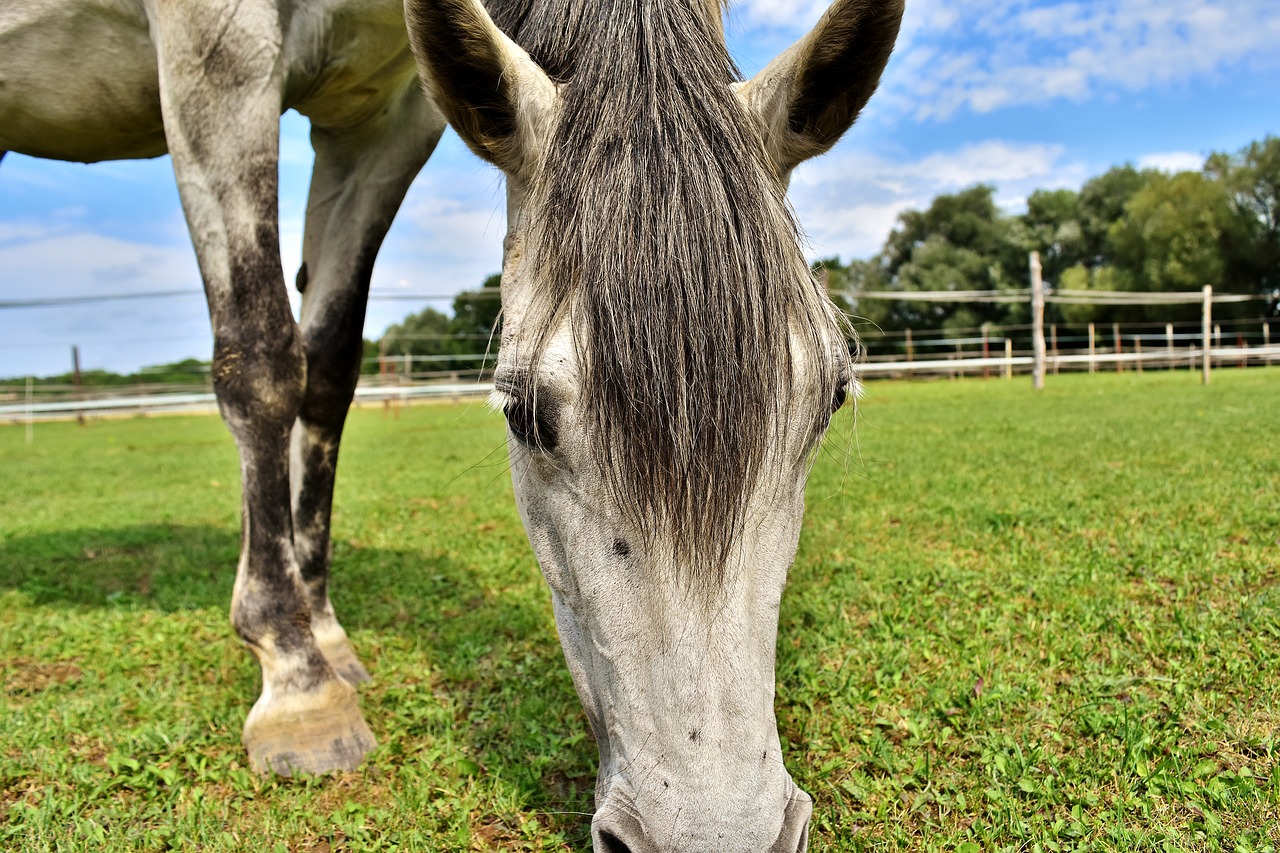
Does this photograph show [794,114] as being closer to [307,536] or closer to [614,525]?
[614,525]

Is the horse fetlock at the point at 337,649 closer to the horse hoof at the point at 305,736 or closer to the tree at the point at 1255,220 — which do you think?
the horse hoof at the point at 305,736

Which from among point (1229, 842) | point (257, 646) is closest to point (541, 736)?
Result: point (257, 646)

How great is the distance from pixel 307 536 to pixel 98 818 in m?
1.19

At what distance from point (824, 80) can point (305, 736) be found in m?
2.27

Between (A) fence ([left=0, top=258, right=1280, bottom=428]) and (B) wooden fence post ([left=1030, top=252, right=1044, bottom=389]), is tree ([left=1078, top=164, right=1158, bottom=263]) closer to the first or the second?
(A) fence ([left=0, top=258, right=1280, bottom=428])

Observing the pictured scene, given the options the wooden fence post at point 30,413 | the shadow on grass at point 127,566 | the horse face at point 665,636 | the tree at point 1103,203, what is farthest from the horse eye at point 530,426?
the tree at point 1103,203

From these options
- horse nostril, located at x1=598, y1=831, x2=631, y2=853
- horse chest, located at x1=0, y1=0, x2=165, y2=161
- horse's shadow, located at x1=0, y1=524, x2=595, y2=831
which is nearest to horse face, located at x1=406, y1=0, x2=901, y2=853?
horse nostril, located at x1=598, y1=831, x2=631, y2=853

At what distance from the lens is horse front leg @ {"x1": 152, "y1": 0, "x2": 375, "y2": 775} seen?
2289 millimetres

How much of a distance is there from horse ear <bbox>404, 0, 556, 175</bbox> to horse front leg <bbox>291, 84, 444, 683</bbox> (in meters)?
1.52

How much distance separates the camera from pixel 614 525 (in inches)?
55.4

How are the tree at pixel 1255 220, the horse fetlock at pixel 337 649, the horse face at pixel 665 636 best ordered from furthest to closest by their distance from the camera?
the tree at pixel 1255 220, the horse fetlock at pixel 337 649, the horse face at pixel 665 636

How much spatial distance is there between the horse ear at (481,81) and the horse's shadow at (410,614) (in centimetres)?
163

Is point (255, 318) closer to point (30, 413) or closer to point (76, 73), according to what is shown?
point (76, 73)

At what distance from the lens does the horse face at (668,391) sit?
129cm
